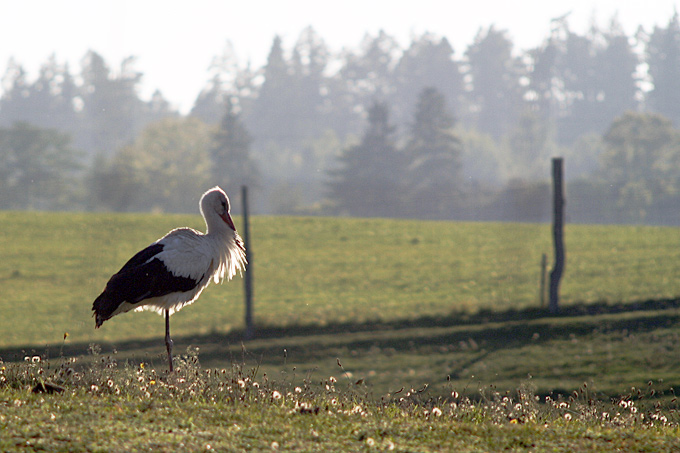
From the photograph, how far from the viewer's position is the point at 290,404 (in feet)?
27.0

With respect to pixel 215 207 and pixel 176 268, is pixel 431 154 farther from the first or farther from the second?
pixel 176 268

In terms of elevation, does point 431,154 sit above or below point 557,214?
above

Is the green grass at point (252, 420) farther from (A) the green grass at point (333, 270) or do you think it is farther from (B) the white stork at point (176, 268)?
(A) the green grass at point (333, 270)

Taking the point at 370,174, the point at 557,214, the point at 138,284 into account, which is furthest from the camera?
the point at 370,174

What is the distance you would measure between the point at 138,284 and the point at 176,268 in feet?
1.77

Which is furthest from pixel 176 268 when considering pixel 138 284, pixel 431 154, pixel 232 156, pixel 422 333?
pixel 232 156

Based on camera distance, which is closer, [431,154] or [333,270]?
[333,270]

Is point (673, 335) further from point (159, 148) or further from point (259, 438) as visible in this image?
point (159, 148)

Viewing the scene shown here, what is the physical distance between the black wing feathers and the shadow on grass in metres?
7.96

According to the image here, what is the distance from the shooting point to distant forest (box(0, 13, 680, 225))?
286 ft

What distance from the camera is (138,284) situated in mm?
10164

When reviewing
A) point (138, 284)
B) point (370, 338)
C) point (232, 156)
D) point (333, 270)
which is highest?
point (232, 156)

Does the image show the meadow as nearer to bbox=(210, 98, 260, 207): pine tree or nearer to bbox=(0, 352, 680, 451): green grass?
bbox=(0, 352, 680, 451): green grass

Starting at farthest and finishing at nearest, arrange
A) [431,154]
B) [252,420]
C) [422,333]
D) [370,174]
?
[431,154] → [370,174] → [422,333] → [252,420]
